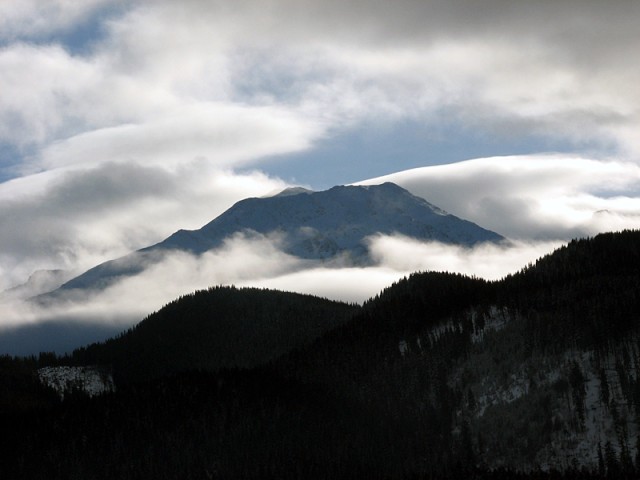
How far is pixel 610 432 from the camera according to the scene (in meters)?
181

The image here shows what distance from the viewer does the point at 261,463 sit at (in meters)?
198

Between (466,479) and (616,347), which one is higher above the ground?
(616,347)

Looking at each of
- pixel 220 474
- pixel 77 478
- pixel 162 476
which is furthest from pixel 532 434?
pixel 77 478

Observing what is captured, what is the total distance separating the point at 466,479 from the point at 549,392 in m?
32.7

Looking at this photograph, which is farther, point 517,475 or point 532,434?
point 532,434

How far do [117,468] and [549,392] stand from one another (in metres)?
96.7

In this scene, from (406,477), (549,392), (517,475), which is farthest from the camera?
(549,392)

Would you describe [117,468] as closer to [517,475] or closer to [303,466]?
[303,466]

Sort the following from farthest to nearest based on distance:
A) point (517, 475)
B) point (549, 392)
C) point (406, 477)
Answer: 1. point (549, 392)
2. point (406, 477)
3. point (517, 475)

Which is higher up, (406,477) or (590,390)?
(590,390)

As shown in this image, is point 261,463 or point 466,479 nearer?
point 466,479

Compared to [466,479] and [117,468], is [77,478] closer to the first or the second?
[117,468]

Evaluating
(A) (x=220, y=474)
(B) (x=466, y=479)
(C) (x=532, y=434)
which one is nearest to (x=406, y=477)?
(B) (x=466, y=479)

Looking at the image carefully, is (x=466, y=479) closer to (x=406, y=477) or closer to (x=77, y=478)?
(x=406, y=477)
